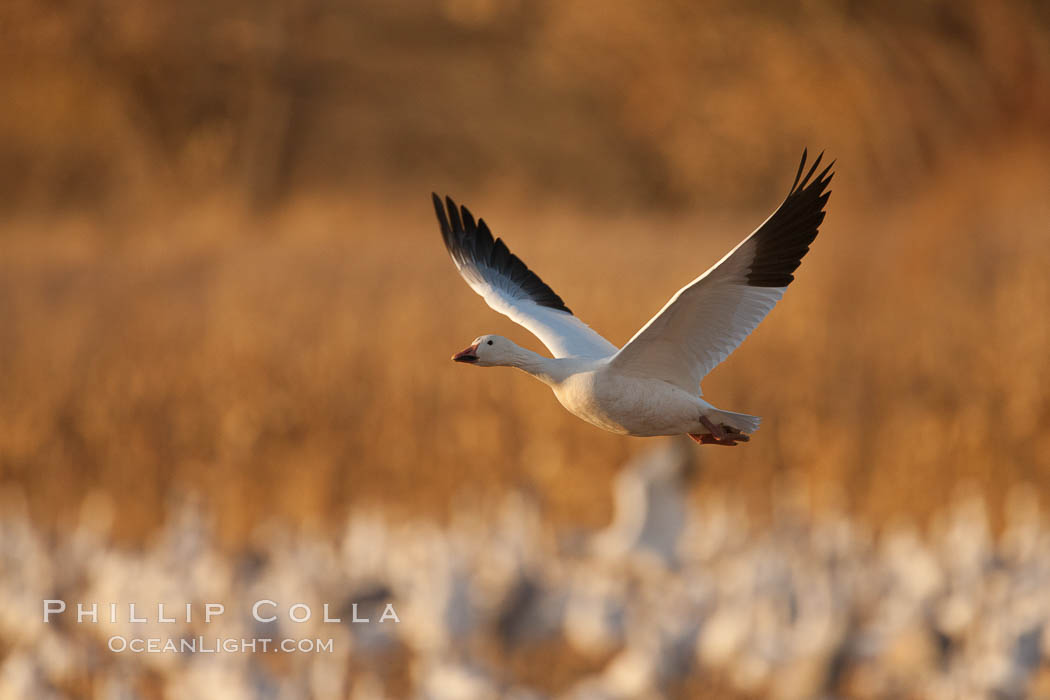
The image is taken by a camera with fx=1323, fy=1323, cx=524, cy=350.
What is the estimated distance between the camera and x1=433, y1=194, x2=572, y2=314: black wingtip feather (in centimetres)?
294

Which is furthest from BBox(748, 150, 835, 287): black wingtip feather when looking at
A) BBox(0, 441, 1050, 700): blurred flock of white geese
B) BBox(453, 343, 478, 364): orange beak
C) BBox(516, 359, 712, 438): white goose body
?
BBox(0, 441, 1050, 700): blurred flock of white geese

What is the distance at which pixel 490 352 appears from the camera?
7.43ft

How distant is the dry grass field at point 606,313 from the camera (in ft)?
20.7

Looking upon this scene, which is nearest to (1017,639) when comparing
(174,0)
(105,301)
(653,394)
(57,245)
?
(653,394)

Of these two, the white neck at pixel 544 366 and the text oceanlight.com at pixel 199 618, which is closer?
the white neck at pixel 544 366

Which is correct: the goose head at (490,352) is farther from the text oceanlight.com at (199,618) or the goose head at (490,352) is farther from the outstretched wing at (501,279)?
the text oceanlight.com at (199,618)

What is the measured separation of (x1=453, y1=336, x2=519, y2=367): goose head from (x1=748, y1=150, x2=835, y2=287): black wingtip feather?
1.39ft

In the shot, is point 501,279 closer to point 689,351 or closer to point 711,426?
point 689,351

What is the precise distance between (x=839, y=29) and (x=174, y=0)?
7412 millimetres

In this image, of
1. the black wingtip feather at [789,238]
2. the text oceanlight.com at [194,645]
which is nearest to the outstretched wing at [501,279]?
the black wingtip feather at [789,238]

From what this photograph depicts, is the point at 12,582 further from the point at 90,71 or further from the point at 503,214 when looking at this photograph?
the point at 90,71

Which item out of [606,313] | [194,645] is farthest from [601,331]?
[194,645]

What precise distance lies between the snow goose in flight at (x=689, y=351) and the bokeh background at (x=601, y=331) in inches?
117

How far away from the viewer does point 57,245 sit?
27.7 feet
